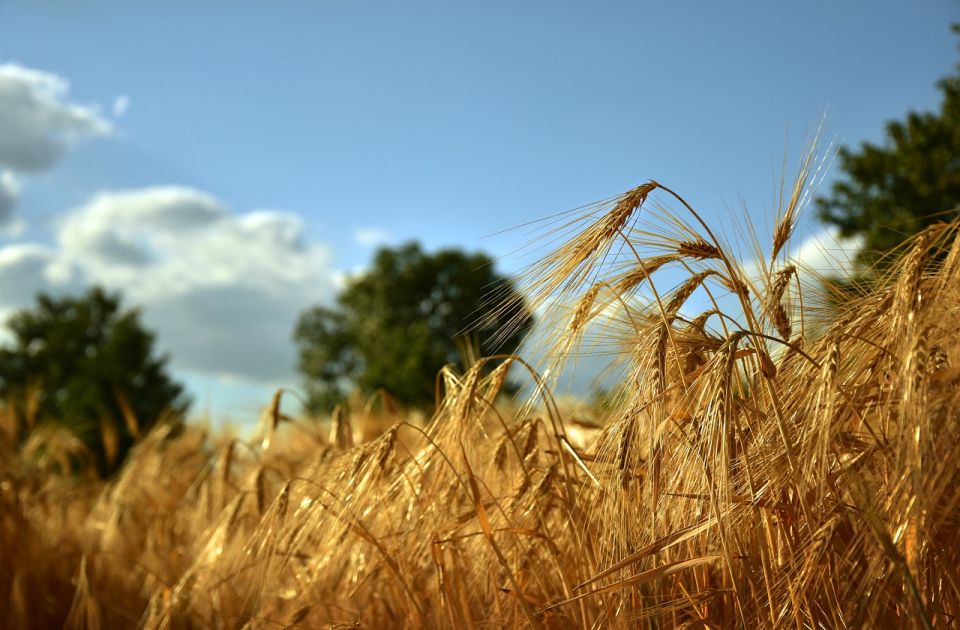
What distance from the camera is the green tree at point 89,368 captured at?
52.4 feet

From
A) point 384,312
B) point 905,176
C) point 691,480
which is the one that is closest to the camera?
point 691,480

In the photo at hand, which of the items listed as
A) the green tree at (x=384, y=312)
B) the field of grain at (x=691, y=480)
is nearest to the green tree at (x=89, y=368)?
the green tree at (x=384, y=312)

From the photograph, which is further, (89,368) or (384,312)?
(384,312)

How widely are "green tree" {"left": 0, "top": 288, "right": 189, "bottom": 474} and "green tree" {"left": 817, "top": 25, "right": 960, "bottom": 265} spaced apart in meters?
14.2

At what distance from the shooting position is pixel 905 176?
15.7 m

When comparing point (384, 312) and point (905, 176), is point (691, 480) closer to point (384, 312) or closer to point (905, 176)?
point (905, 176)

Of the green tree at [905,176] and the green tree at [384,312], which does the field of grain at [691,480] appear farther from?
→ the green tree at [384,312]

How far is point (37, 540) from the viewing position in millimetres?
3676

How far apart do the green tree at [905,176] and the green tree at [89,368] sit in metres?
14.2

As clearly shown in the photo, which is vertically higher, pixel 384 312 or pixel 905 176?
pixel 384 312

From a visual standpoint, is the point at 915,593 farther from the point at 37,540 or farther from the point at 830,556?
the point at 37,540

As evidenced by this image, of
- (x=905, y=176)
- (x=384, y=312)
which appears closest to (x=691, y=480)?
(x=905, y=176)

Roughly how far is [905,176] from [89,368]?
17.5 meters

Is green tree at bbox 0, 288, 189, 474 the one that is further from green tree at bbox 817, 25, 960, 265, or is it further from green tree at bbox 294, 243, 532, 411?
green tree at bbox 817, 25, 960, 265
